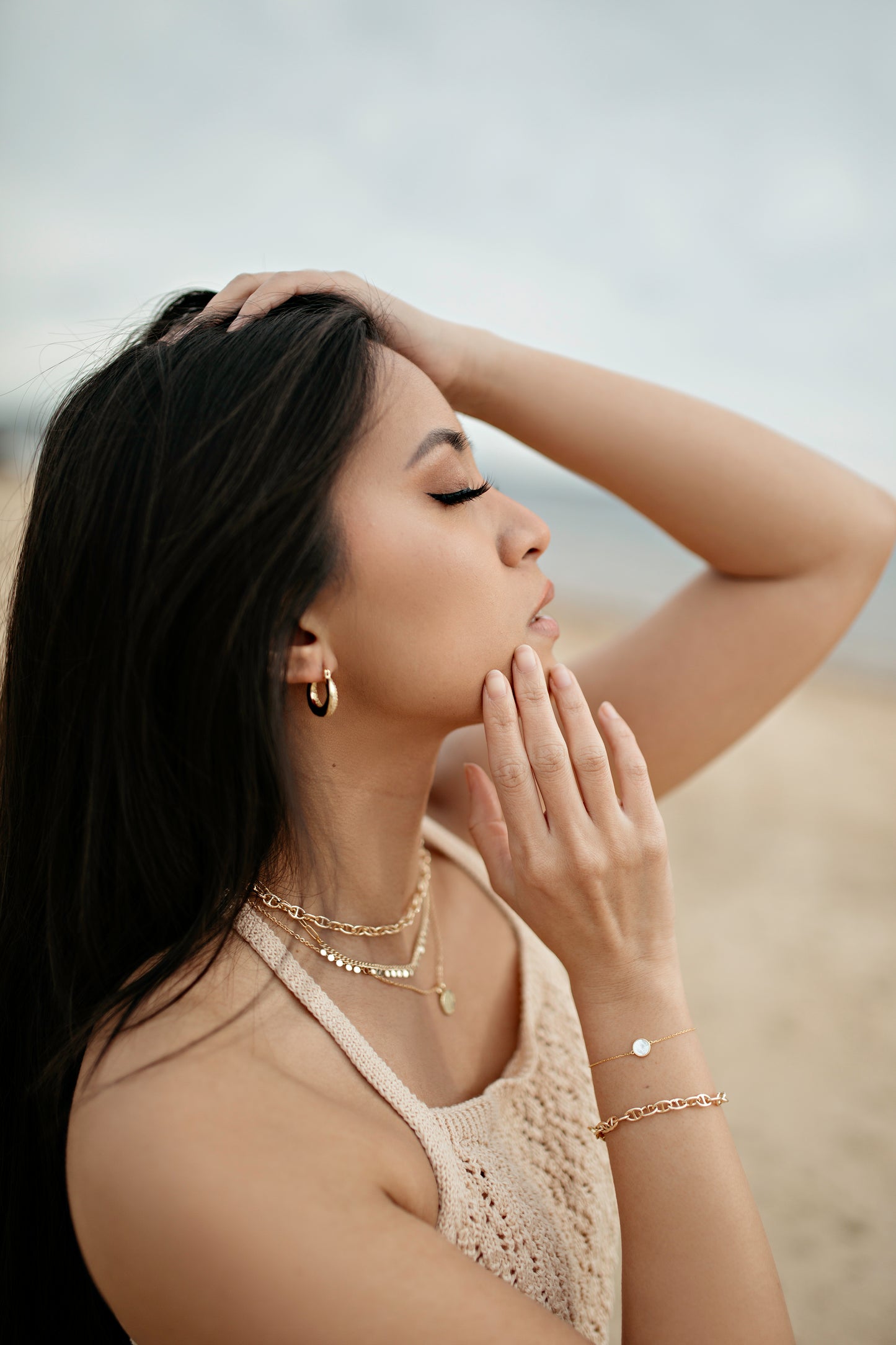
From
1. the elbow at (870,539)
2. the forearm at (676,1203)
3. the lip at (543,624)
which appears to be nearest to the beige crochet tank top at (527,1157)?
the forearm at (676,1203)

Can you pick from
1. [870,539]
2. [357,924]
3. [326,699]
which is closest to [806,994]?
[870,539]

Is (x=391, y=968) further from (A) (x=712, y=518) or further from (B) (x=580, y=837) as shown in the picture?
(A) (x=712, y=518)

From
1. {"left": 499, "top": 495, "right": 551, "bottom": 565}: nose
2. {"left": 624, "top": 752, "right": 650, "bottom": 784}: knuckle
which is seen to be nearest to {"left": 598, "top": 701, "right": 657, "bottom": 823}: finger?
{"left": 624, "top": 752, "right": 650, "bottom": 784}: knuckle

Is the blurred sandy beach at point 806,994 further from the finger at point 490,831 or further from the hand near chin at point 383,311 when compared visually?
the hand near chin at point 383,311

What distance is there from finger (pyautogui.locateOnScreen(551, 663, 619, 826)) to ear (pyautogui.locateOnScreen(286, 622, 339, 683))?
0.41 meters

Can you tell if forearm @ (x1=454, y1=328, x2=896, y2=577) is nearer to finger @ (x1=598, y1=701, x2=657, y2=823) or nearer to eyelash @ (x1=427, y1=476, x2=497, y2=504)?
eyelash @ (x1=427, y1=476, x2=497, y2=504)

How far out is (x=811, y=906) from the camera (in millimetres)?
5816

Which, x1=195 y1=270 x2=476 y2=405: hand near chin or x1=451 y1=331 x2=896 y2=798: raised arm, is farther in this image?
x1=451 y1=331 x2=896 y2=798: raised arm

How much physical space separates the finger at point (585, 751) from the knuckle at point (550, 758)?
0.03 metres

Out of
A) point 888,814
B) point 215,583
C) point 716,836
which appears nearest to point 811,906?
point 716,836

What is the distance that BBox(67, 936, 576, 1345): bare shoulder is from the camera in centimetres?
107

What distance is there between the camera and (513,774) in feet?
5.17

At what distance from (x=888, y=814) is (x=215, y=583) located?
7.21 meters

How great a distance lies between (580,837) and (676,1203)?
1.77ft
